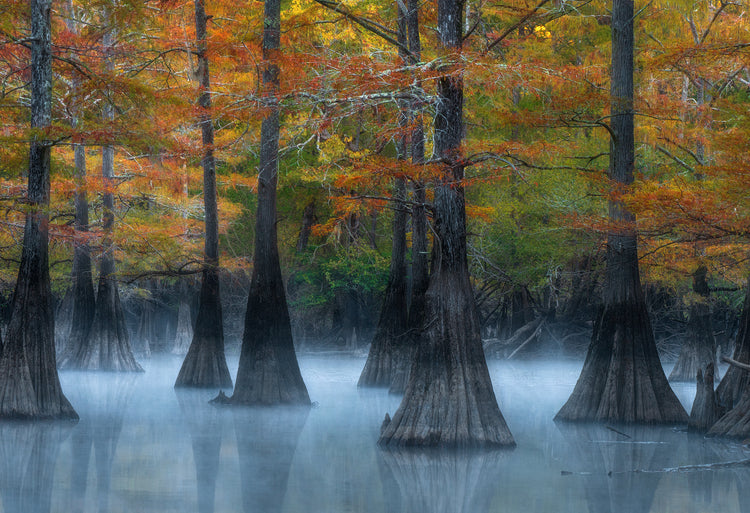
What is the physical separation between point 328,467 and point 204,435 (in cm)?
329

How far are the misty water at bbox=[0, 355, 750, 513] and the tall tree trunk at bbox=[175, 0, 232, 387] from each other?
3.41 meters

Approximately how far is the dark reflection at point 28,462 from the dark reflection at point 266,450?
6.98ft

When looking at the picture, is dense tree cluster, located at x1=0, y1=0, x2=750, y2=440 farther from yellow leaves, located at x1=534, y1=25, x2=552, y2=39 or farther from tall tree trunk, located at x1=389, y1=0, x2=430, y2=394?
yellow leaves, located at x1=534, y1=25, x2=552, y2=39

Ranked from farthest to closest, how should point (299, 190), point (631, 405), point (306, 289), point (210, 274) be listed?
point (306, 289), point (299, 190), point (210, 274), point (631, 405)

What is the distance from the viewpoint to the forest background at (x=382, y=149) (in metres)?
13.6

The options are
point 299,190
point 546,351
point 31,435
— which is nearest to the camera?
point 31,435

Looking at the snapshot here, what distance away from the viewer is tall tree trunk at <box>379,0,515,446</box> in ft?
41.5

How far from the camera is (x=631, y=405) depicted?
15.3 meters

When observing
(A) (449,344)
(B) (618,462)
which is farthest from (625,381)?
(A) (449,344)

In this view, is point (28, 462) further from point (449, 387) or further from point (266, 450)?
point (449, 387)

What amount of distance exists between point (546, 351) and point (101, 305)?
13197 mm

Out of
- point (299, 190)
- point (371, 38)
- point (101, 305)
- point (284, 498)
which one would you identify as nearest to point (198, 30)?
point (371, 38)

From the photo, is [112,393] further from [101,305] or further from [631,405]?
[631,405]

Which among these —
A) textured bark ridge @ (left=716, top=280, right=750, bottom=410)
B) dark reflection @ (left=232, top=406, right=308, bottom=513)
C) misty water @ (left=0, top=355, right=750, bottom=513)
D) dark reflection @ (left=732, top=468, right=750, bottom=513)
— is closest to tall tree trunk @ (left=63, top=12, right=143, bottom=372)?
misty water @ (left=0, top=355, right=750, bottom=513)
